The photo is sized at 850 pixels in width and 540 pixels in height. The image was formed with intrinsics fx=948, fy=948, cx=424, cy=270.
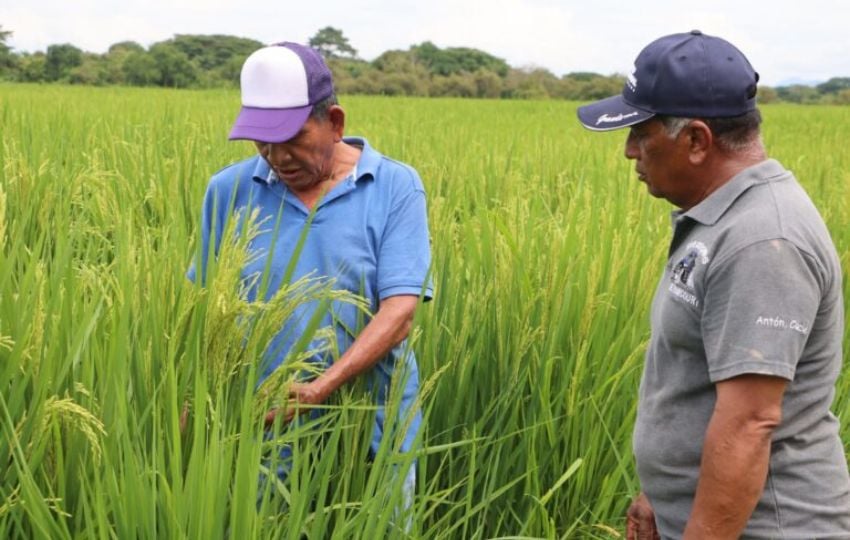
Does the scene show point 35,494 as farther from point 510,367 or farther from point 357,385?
point 510,367

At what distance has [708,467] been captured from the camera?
136cm

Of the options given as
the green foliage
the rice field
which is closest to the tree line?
the green foliage

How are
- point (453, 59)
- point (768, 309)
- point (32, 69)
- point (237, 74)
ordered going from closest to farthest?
point (768, 309)
point (237, 74)
point (32, 69)
point (453, 59)

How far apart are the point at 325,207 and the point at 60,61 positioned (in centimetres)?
3342

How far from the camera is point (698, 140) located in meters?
1.46

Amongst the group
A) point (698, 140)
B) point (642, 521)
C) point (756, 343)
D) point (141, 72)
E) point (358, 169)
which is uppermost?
point (141, 72)

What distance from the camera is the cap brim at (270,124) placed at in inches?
68.9

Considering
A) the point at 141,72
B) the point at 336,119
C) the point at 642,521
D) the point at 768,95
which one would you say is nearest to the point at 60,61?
the point at 141,72

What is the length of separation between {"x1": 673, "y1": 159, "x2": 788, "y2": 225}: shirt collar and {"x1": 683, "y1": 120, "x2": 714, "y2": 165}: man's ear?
0.06m

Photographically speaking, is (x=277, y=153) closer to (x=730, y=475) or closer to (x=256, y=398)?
(x=256, y=398)

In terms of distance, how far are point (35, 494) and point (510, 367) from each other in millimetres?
1153

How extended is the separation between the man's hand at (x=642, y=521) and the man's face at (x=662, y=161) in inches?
22.6

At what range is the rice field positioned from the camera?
121cm

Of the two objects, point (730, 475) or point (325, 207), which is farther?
point (325, 207)
